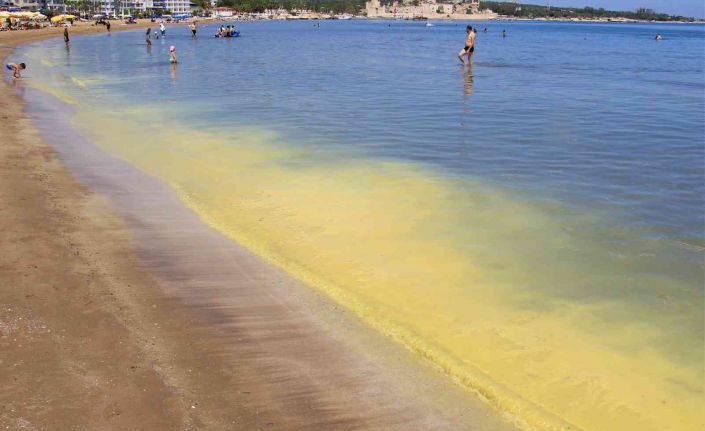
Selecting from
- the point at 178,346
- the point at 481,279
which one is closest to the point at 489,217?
the point at 481,279

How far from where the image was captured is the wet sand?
4.84 meters

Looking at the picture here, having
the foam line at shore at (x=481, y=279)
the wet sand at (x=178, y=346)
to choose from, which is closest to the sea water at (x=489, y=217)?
the foam line at shore at (x=481, y=279)

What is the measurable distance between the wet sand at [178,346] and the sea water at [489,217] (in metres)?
0.55

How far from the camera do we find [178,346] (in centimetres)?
579

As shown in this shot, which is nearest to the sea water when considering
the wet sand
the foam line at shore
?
the foam line at shore

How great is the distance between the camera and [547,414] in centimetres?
526

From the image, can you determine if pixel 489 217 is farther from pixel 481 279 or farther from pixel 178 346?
pixel 178 346

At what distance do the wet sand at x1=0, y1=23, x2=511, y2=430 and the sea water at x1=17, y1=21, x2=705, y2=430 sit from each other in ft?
1.79

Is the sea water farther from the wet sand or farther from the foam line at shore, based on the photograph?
the wet sand

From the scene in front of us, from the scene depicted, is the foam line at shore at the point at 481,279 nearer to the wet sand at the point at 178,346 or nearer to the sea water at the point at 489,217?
the sea water at the point at 489,217

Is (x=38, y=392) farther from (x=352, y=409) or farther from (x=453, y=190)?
(x=453, y=190)

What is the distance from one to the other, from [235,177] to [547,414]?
8.94m

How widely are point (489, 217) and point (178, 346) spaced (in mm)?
6056

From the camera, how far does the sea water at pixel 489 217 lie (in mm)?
6055
